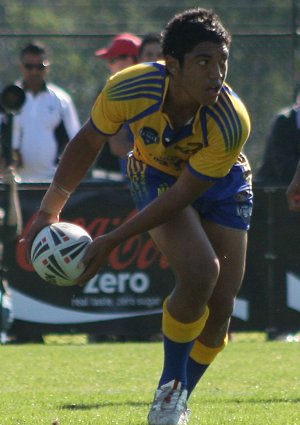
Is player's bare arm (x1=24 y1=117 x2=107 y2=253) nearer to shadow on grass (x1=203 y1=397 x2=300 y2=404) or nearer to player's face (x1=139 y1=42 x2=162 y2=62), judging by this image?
shadow on grass (x1=203 y1=397 x2=300 y2=404)

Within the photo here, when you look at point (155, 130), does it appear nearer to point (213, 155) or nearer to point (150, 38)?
point (213, 155)

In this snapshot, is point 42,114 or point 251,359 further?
point 42,114

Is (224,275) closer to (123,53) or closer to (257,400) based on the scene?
(257,400)

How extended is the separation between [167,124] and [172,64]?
0.28 meters

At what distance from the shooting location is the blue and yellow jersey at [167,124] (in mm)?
5281

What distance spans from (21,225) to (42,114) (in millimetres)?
1650

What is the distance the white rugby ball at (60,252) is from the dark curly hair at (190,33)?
930mm

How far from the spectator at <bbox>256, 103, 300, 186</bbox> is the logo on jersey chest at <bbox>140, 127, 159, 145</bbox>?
4713 mm

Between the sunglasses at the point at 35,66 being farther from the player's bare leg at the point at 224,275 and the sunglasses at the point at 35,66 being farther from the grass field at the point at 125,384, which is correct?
the player's bare leg at the point at 224,275

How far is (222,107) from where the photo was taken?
5312 millimetres

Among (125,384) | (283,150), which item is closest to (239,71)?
(283,150)

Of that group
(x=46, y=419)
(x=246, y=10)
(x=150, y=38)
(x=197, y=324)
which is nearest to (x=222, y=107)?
(x=197, y=324)

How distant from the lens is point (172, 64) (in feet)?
17.4

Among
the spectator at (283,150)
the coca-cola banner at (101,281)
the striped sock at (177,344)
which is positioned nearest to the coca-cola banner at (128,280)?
the coca-cola banner at (101,281)
